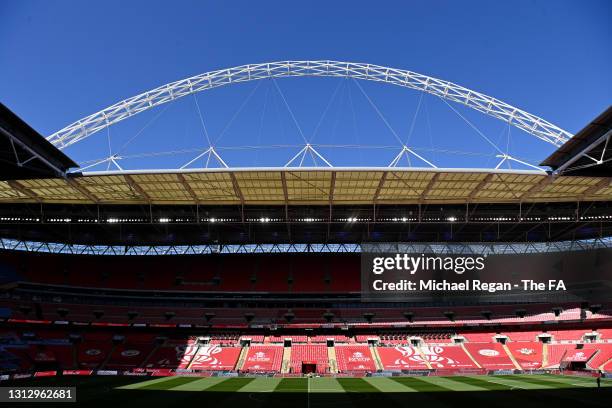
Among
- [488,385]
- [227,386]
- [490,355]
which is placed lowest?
[227,386]

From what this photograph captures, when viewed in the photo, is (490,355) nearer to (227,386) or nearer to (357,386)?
(357,386)

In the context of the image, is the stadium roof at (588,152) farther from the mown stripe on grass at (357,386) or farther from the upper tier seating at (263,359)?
the upper tier seating at (263,359)

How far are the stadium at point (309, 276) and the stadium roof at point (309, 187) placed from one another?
25 cm

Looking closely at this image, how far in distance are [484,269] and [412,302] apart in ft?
30.3

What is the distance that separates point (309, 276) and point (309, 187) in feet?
78.0

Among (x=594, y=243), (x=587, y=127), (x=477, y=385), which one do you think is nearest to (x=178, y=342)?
(x=477, y=385)

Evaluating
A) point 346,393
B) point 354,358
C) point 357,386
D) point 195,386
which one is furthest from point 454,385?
point 195,386

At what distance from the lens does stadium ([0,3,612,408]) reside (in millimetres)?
29625

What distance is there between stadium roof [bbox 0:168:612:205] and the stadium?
248 millimetres

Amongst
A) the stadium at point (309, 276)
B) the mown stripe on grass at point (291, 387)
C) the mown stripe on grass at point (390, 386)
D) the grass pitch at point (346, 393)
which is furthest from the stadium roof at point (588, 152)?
the mown stripe on grass at point (291, 387)

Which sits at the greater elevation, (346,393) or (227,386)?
(346,393)

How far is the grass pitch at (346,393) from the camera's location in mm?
22391

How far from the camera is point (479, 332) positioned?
4925 cm

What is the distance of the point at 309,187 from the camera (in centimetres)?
3591
